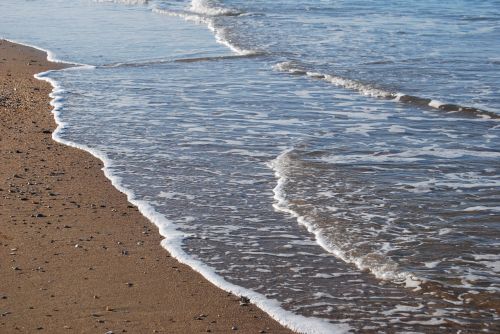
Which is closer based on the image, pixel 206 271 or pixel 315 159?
pixel 206 271

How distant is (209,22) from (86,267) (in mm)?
17880

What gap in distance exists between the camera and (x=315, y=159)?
8555 millimetres

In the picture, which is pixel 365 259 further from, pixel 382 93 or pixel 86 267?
pixel 382 93

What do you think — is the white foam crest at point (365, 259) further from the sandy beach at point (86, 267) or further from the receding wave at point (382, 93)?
the receding wave at point (382, 93)

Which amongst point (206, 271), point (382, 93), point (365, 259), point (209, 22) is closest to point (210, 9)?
point (209, 22)

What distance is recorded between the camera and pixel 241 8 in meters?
27.2

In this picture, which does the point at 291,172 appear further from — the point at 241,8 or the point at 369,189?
the point at 241,8

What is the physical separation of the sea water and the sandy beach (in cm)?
21

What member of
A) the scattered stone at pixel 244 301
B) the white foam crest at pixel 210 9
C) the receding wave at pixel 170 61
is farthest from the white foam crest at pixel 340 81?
the white foam crest at pixel 210 9

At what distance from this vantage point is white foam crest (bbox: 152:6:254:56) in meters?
16.9

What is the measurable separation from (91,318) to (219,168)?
137 inches

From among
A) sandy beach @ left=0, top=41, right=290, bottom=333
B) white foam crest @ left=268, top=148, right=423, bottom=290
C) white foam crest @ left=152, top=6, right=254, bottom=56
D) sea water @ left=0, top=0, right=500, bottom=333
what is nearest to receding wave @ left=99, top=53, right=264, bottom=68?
sea water @ left=0, top=0, right=500, bottom=333

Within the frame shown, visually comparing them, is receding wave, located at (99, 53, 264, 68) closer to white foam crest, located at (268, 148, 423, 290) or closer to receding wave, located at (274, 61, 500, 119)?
receding wave, located at (274, 61, 500, 119)

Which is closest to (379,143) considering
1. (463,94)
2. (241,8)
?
(463,94)
